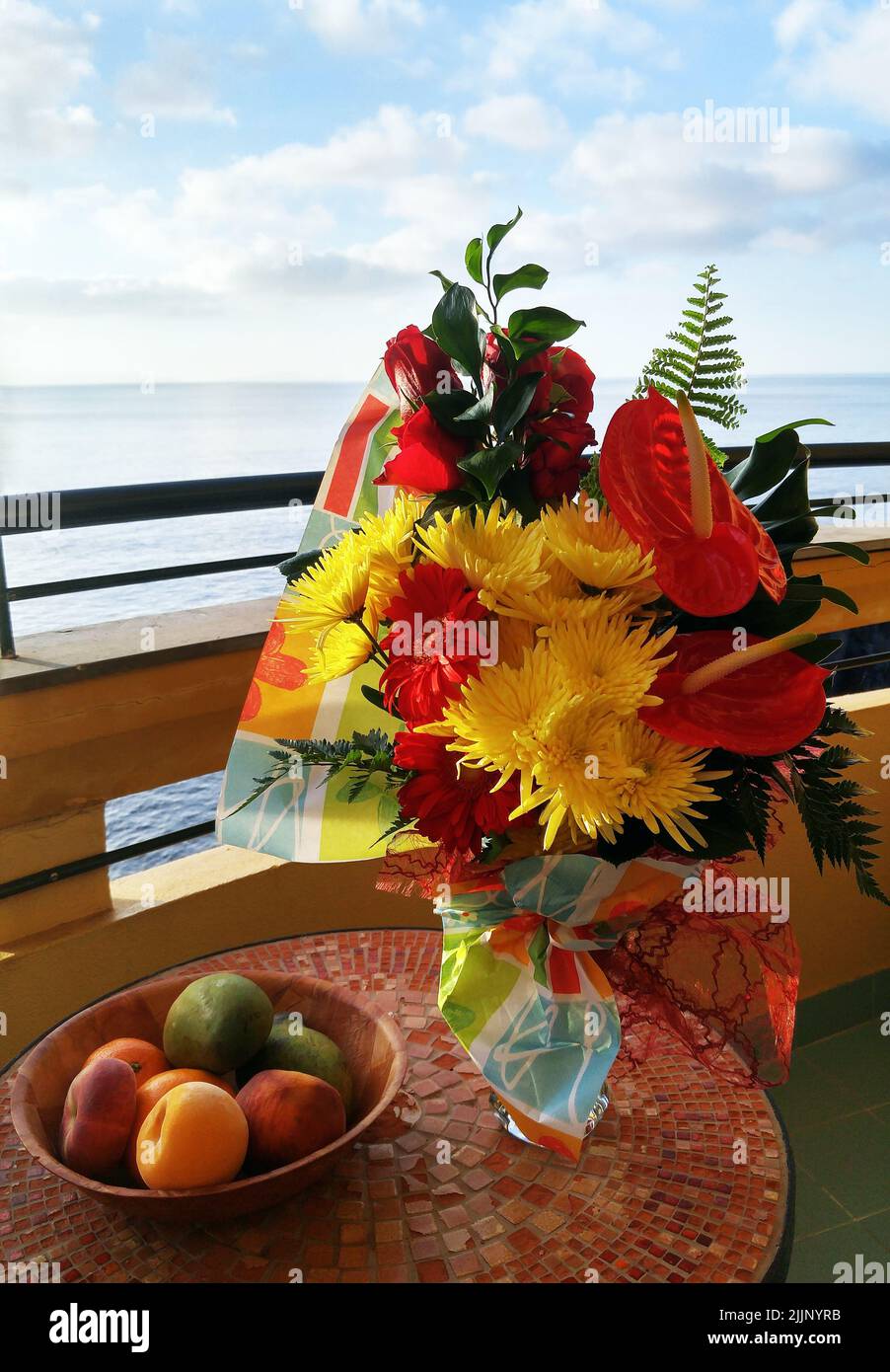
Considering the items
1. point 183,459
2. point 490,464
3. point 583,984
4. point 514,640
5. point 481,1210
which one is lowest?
point 481,1210

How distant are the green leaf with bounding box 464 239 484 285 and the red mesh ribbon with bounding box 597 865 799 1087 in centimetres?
50

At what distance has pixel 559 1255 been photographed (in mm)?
753

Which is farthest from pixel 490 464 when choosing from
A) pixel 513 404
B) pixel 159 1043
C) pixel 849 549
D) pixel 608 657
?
pixel 159 1043

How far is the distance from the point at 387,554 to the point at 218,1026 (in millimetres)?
436

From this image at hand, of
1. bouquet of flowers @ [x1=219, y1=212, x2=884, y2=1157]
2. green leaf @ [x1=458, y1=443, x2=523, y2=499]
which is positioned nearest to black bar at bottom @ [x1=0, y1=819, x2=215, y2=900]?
bouquet of flowers @ [x1=219, y1=212, x2=884, y2=1157]

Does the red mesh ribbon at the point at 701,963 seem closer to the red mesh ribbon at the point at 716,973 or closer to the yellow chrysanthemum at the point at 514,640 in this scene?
the red mesh ribbon at the point at 716,973

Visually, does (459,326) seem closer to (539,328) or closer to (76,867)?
(539,328)

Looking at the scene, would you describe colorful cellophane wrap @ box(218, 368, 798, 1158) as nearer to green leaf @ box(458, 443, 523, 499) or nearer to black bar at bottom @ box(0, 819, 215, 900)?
green leaf @ box(458, 443, 523, 499)

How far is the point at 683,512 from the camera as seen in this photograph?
63 centimetres

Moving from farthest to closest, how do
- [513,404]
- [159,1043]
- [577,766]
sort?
[159,1043] → [513,404] → [577,766]

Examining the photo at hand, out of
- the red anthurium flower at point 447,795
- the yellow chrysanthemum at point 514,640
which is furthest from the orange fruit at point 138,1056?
the yellow chrysanthemum at point 514,640

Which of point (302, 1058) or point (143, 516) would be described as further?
point (143, 516)

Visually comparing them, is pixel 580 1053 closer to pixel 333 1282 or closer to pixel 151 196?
pixel 333 1282
